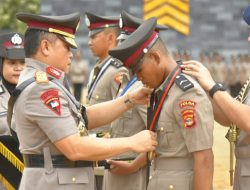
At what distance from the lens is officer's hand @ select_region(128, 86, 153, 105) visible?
526 centimetres

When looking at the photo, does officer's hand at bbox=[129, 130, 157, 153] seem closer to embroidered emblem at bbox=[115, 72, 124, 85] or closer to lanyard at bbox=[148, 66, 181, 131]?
lanyard at bbox=[148, 66, 181, 131]

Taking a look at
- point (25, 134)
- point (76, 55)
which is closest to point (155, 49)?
point (25, 134)

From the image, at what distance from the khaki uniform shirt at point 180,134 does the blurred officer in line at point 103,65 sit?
202 centimetres

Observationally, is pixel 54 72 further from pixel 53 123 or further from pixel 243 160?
pixel 243 160

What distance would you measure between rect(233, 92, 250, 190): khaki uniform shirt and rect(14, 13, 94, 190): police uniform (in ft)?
3.12

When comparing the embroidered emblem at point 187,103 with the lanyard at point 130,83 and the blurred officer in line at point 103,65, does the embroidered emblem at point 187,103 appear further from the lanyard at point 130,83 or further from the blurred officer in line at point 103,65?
the blurred officer in line at point 103,65

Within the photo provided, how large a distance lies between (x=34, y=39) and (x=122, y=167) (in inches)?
54.6

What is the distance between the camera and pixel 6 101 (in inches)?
243

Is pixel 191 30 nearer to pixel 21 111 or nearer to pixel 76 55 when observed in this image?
pixel 76 55

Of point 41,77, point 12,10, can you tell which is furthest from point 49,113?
point 12,10

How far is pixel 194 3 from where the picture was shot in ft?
108

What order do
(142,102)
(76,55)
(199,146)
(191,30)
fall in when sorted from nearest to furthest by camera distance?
(199,146), (142,102), (76,55), (191,30)

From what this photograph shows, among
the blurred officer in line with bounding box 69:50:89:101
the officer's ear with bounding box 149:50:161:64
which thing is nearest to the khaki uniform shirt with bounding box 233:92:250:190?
the officer's ear with bounding box 149:50:161:64

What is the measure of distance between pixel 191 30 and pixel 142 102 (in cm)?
2757
